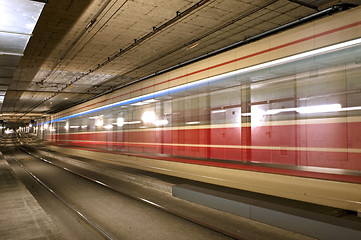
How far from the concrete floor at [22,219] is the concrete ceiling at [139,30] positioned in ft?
16.1

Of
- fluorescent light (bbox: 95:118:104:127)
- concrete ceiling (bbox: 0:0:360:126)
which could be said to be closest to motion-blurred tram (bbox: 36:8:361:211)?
concrete ceiling (bbox: 0:0:360:126)

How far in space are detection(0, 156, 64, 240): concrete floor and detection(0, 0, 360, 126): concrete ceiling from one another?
4.92m

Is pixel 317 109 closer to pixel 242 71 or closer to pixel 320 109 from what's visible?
pixel 320 109

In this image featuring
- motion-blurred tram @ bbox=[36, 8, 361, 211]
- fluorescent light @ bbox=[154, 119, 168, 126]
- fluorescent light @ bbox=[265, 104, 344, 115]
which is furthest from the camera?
fluorescent light @ bbox=[154, 119, 168, 126]

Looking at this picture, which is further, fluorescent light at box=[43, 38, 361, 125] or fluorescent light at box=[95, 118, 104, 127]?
fluorescent light at box=[95, 118, 104, 127]

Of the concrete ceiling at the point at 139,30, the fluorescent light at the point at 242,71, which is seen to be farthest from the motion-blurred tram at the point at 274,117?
the concrete ceiling at the point at 139,30

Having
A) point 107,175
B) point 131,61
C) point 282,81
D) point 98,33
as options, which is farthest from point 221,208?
point 131,61

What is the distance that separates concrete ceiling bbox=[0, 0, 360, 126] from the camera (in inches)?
305

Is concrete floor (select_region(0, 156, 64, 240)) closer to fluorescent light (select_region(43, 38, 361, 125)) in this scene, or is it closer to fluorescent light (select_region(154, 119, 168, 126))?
fluorescent light (select_region(154, 119, 168, 126))

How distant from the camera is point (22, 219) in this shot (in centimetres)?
560

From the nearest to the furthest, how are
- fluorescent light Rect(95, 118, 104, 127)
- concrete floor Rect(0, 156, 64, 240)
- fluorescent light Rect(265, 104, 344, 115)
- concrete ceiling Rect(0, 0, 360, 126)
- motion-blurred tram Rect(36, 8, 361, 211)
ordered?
concrete floor Rect(0, 156, 64, 240) < motion-blurred tram Rect(36, 8, 361, 211) < fluorescent light Rect(265, 104, 344, 115) < concrete ceiling Rect(0, 0, 360, 126) < fluorescent light Rect(95, 118, 104, 127)

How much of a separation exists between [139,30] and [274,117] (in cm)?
522

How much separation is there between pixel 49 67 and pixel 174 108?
7101mm

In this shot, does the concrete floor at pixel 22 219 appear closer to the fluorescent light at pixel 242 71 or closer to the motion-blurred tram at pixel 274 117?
the motion-blurred tram at pixel 274 117
